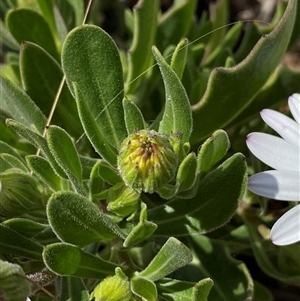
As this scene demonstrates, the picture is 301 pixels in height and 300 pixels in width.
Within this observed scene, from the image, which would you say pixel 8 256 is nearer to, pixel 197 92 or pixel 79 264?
pixel 79 264

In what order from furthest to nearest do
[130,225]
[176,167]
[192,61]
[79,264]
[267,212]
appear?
1. [192,61]
2. [267,212]
3. [130,225]
4. [79,264]
5. [176,167]

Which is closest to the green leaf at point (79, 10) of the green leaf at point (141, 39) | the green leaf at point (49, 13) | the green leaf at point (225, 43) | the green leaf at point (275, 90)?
the green leaf at point (49, 13)

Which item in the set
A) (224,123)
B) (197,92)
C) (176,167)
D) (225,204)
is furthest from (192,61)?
(176,167)

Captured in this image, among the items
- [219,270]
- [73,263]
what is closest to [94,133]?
[73,263]

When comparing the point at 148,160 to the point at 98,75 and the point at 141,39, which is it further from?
the point at 141,39

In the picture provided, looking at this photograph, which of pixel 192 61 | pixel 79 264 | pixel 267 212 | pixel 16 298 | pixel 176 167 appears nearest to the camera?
pixel 16 298
